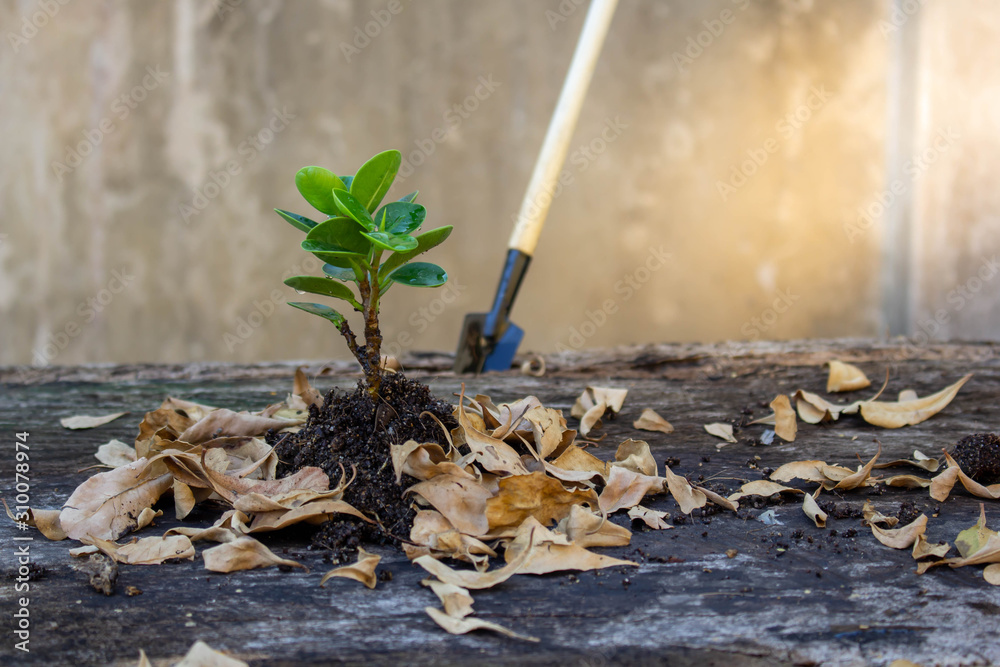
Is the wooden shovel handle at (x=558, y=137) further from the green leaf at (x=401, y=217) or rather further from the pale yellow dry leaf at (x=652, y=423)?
the green leaf at (x=401, y=217)

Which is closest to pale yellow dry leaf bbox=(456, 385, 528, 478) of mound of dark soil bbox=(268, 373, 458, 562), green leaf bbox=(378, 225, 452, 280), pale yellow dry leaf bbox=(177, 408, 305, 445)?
mound of dark soil bbox=(268, 373, 458, 562)

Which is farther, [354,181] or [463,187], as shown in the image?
[463,187]

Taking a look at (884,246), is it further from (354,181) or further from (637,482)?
(354,181)

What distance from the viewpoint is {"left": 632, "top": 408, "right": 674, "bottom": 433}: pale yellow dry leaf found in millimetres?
900

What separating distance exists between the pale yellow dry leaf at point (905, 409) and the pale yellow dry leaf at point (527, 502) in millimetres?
529

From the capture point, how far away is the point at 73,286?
105 inches

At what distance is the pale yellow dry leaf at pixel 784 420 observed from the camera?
859 millimetres

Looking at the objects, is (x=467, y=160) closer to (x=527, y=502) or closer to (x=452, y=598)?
(x=527, y=502)

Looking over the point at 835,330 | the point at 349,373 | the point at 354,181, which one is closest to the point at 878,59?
the point at 835,330

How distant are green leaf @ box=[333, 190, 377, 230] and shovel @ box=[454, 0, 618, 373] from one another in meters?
0.73

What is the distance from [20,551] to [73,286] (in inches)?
98.7

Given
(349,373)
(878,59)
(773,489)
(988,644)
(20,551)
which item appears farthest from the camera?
(878,59)

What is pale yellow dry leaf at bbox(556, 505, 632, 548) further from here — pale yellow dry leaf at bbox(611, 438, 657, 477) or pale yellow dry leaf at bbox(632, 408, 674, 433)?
pale yellow dry leaf at bbox(632, 408, 674, 433)

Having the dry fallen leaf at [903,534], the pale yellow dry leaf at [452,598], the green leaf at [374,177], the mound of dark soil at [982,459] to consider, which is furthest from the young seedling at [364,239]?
the mound of dark soil at [982,459]
